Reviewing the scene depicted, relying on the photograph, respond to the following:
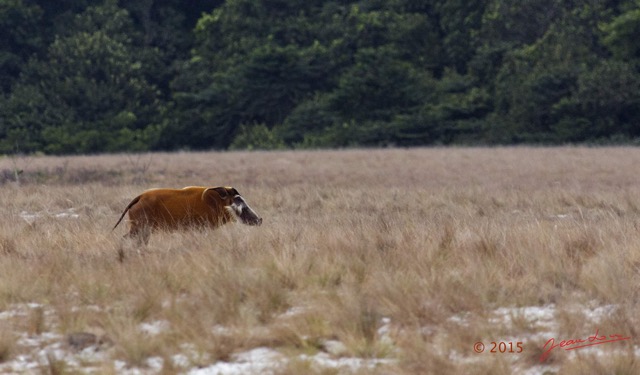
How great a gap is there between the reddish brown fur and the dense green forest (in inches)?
1199

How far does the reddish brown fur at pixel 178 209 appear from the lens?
31.0ft

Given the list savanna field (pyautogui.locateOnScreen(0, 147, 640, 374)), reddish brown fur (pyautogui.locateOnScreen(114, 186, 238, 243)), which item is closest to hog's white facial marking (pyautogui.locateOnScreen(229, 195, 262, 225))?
reddish brown fur (pyautogui.locateOnScreen(114, 186, 238, 243))

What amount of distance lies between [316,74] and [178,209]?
3456 centimetres

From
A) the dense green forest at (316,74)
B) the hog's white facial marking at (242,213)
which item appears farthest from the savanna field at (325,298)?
the dense green forest at (316,74)

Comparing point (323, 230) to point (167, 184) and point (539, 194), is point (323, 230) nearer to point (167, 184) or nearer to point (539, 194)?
point (539, 194)

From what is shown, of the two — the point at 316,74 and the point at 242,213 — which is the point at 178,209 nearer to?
the point at 242,213

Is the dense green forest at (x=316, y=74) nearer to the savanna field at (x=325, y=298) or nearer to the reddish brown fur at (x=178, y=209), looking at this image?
the savanna field at (x=325, y=298)

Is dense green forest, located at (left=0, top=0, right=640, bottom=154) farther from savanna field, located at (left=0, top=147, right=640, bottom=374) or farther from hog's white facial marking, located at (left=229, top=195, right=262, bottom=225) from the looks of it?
hog's white facial marking, located at (left=229, top=195, right=262, bottom=225)

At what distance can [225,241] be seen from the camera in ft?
28.8

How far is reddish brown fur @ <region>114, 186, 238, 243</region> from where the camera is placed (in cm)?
945

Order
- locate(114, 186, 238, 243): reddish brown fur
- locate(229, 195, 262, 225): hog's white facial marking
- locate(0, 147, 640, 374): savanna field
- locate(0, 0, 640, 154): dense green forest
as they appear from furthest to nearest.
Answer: locate(0, 0, 640, 154): dense green forest → locate(229, 195, 262, 225): hog's white facial marking → locate(114, 186, 238, 243): reddish brown fur → locate(0, 147, 640, 374): savanna field

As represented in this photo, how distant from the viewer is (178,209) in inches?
378

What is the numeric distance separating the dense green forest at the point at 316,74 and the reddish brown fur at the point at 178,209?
30.5 metres

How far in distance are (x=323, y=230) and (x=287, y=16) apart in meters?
37.5
